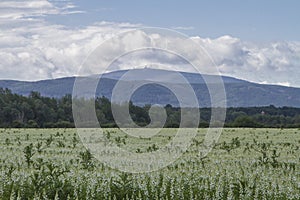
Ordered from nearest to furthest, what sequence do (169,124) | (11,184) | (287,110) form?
(11,184) < (169,124) < (287,110)

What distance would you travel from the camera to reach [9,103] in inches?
4560

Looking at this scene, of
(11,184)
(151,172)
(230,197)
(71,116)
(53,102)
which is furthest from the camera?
(53,102)

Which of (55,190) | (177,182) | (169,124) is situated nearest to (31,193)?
(55,190)

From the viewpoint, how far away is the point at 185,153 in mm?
27516

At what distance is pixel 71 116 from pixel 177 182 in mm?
99434

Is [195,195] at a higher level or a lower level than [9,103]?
lower

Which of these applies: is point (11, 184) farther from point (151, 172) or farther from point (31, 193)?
point (151, 172)

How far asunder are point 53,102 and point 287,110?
220 ft

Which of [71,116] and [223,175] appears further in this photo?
[71,116]

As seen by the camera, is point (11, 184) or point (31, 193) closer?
point (31, 193)

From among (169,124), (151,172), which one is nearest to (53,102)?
(169,124)

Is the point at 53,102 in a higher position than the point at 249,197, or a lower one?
higher

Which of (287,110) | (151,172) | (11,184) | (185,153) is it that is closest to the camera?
(11,184)

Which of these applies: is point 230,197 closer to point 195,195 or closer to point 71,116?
point 195,195
